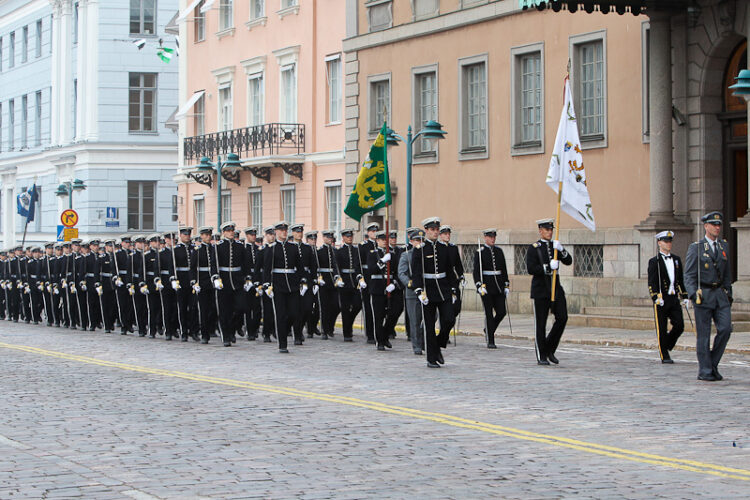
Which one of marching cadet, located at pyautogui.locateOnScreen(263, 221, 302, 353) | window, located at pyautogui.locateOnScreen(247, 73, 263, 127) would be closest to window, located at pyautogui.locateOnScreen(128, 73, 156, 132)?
window, located at pyautogui.locateOnScreen(247, 73, 263, 127)

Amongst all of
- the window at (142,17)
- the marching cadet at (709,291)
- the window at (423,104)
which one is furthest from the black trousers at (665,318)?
the window at (142,17)

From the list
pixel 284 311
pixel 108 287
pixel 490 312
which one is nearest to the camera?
pixel 284 311

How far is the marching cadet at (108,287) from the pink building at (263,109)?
31.7 feet

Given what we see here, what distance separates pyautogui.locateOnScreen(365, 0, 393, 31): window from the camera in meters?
34.5

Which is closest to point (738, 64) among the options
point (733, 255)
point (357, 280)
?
point (733, 255)

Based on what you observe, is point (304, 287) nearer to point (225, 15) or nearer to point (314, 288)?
point (314, 288)

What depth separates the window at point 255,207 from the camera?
42.8 metres

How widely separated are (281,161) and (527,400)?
2714 centimetres

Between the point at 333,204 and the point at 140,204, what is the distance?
63.2ft

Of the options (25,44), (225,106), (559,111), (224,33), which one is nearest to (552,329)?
(559,111)

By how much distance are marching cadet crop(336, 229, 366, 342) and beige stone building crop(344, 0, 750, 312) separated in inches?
211

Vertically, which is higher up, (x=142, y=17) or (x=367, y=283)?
(x=142, y=17)

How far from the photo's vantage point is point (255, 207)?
4322 centimetres

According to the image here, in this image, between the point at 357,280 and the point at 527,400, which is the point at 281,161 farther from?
the point at 527,400
